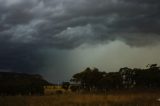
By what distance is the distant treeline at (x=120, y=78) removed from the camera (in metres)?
76.2

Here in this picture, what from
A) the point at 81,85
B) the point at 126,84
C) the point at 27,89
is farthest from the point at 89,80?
the point at 27,89

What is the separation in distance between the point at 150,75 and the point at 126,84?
523cm

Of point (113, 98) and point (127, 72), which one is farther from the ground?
point (127, 72)

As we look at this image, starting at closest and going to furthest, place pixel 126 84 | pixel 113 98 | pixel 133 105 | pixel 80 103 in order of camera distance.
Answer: pixel 133 105, pixel 80 103, pixel 113 98, pixel 126 84

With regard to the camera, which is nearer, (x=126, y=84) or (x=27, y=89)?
(x=27, y=89)

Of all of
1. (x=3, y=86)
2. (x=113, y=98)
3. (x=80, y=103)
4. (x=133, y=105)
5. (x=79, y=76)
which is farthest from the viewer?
(x=79, y=76)

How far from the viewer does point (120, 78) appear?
261ft

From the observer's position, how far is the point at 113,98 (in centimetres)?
3306

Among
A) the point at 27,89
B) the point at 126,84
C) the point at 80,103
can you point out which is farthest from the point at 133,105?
the point at 126,84

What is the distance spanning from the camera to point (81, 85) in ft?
261

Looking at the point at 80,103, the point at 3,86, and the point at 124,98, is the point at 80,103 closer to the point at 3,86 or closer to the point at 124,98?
the point at 124,98

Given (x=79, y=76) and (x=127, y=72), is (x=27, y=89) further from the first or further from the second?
(x=127, y=72)

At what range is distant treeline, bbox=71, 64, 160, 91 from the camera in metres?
76.2

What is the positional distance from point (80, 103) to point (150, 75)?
49.3 meters
